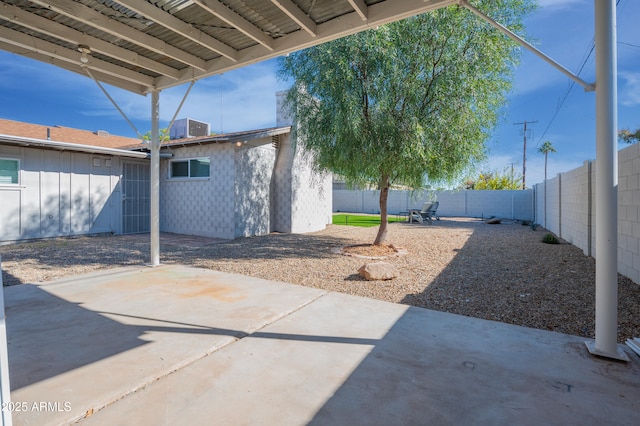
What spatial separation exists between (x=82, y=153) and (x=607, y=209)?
13.4 meters

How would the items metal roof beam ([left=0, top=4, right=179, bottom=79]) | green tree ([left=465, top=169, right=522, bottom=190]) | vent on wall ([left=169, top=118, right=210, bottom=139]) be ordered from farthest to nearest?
green tree ([left=465, top=169, right=522, bottom=190]) < vent on wall ([left=169, top=118, right=210, bottom=139]) < metal roof beam ([left=0, top=4, right=179, bottom=79])

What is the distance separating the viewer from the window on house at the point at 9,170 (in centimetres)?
930

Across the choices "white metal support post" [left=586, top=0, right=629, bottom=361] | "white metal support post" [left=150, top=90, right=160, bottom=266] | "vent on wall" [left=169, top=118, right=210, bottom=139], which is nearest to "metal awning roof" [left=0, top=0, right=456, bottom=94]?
"white metal support post" [left=150, top=90, right=160, bottom=266]

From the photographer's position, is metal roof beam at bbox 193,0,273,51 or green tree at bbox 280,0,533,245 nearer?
metal roof beam at bbox 193,0,273,51

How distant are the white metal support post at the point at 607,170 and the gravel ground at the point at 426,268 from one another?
28.2 inches

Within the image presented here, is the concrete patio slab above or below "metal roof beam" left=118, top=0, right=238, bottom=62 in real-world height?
below

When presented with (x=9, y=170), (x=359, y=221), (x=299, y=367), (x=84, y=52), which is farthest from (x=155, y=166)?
(x=359, y=221)

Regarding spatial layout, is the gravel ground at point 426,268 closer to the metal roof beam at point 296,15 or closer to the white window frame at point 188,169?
the white window frame at point 188,169

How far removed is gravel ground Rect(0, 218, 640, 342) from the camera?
427 centimetres

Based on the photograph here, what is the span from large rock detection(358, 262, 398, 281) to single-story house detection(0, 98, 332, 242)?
17.5 feet

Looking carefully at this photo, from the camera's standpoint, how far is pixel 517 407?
7.27 ft

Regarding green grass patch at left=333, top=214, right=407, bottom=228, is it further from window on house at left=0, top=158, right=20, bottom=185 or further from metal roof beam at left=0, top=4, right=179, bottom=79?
window on house at left=0, top=158, right=20, bottom=185

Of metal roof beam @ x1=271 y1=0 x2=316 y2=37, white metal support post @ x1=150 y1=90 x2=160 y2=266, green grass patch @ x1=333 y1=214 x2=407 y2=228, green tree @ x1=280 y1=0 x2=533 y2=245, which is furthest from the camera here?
green grass patch @ x1=333 y1=214 x2=407 y2=228

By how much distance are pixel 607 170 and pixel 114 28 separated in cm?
596
